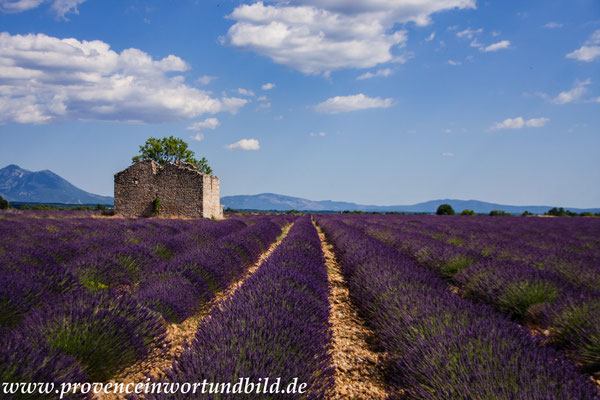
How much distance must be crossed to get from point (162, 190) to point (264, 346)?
59.2ft

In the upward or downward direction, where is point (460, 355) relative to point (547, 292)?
upward

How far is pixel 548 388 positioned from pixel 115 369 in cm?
229

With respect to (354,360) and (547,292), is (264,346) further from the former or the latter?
(547,292)

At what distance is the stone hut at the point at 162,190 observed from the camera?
704 inches

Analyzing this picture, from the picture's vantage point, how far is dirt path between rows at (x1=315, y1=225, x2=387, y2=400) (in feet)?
6.92

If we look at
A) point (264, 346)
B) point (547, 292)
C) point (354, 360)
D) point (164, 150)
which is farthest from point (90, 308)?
point (164, 150)

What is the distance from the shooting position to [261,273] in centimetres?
348

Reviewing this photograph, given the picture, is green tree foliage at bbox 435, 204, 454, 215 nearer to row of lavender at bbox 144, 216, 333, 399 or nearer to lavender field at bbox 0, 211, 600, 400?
lavender field at bbox 0, 211, 600, 400

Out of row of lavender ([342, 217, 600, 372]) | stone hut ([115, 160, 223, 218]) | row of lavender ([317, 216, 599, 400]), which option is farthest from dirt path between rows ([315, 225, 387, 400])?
stone hut ([115, 160, 223, 218])

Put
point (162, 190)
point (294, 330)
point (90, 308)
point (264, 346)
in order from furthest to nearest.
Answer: point (162, 190)
point (90, 308)
point (294, 330)
point (264, 346)

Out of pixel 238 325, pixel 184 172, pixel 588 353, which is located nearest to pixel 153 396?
pixel 238 325

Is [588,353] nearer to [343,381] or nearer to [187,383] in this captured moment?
[343,381]

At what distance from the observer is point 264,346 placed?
167cm

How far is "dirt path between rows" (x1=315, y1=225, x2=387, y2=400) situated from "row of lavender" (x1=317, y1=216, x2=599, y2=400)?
13cm
